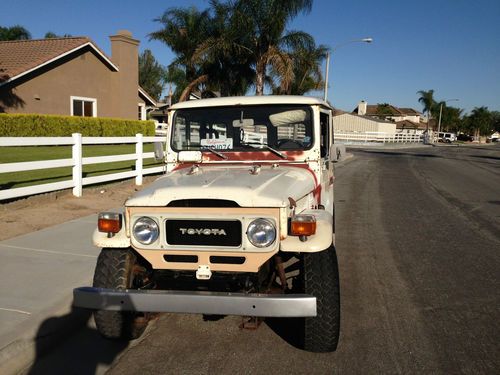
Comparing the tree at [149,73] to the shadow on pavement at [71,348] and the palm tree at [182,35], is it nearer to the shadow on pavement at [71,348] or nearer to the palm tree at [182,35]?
the palm tree at [182,35]

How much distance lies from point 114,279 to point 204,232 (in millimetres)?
816

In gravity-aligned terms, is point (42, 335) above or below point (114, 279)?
below

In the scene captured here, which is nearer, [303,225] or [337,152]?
[303,225]

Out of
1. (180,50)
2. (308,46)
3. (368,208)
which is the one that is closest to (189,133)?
(368,208)

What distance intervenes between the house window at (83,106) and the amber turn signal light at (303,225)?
2275 cm

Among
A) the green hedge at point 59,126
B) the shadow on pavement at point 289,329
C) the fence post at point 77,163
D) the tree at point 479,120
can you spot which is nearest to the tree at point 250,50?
the green hedge at point 59,126

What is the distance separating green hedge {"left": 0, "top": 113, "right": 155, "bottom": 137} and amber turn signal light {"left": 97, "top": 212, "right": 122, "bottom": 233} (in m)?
17.1

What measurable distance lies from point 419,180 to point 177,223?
1432 centimetres

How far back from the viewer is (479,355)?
3504 millimetres

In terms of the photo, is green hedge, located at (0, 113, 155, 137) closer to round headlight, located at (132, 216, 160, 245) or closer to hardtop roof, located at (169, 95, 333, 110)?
hardtop roof, located at (169, 95, 333, 110)

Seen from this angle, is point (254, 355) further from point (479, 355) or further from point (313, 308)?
point (479, 355)

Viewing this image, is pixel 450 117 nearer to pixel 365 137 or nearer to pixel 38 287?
pixel 365 137

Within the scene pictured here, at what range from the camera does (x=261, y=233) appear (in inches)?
125

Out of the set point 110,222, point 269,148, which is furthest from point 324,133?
point 110,222
